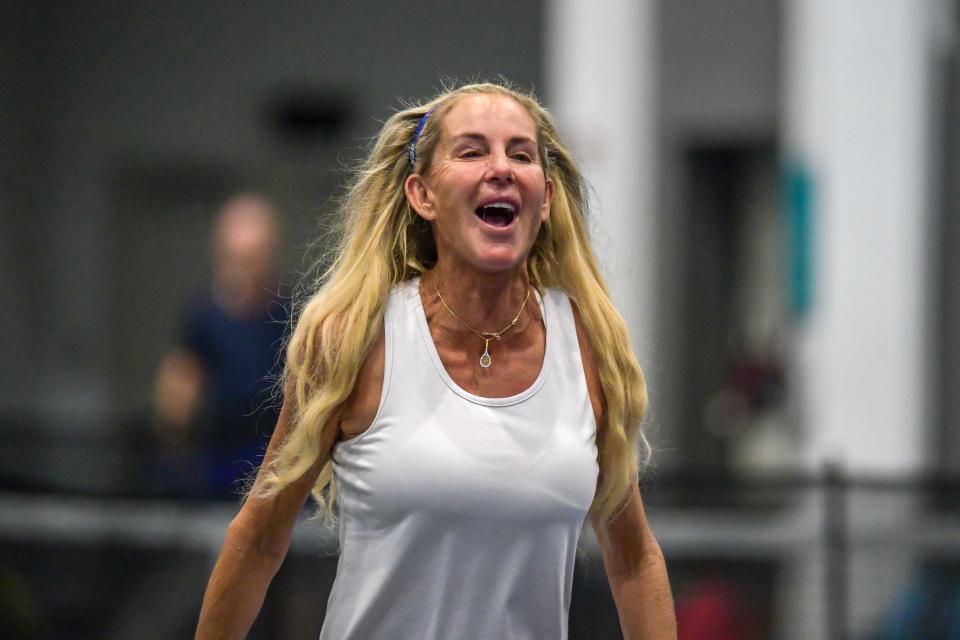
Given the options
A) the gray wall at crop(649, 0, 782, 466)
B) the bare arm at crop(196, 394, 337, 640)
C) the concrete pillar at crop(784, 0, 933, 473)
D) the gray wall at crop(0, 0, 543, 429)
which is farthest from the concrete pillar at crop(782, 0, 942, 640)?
the bare arm at crop(196, 394, 337, 640)

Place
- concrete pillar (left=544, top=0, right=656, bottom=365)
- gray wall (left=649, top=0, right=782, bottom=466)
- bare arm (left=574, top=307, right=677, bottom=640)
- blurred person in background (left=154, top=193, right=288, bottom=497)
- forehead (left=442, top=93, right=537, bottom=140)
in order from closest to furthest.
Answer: forehead (left=442, top=93, right=537, bottom=140) < bare arm (left=574, top=307, right=677, bottom=640) < blurred person in background (left=154, top=193, right=288, bottom=497) < concrete pillar (left=544, top=0, right=656, bottom=365) < gray wall (left=649, top=0, right=782, bottom=466)

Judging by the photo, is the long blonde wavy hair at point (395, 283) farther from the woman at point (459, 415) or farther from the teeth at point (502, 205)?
the teeth at point (502, 205)

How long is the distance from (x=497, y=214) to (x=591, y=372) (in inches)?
A: 13.1

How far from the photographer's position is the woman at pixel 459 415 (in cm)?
224

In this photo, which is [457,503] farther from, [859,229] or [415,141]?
[859,229]

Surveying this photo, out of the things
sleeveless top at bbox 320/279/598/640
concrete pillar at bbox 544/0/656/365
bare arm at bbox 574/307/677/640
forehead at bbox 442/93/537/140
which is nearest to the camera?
sleeveless top at bbox 320/279/598/640

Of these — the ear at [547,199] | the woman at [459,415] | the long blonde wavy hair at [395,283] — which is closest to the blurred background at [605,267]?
the long blonde wavy hair at [395,283]

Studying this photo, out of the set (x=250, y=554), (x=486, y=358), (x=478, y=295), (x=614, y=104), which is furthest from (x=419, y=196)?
(x=614, y=104)

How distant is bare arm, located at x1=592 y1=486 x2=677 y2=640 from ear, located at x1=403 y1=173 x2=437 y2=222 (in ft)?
2.05

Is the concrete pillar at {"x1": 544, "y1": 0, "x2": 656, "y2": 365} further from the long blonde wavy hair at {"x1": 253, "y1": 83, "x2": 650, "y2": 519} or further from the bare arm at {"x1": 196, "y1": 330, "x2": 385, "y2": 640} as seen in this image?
the bare arm at {"x1": 196, "y1": 330, "x2": 385, "y2": 640}

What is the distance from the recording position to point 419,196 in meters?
2.42

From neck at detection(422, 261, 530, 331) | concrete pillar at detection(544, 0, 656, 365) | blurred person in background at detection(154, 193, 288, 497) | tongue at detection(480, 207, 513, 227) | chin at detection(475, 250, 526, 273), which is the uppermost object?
concrete pillar at detection(544, 0, 656, 365)

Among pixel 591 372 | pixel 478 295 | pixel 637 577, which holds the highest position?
pixel 478 295

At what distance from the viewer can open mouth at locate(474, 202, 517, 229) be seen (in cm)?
230
